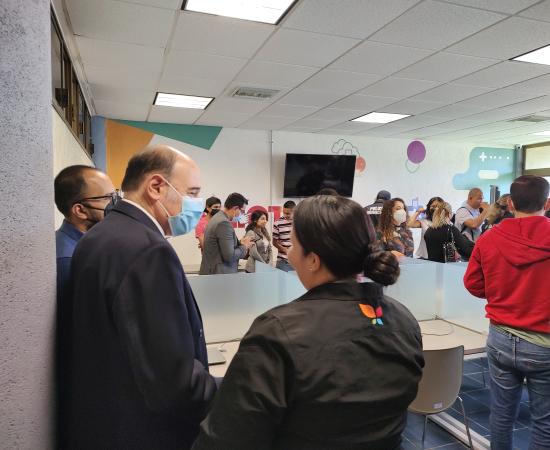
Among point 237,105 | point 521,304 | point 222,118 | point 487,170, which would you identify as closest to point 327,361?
point 521,304

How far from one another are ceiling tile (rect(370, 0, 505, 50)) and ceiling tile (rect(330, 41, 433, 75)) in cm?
10

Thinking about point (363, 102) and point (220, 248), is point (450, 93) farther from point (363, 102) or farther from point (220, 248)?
point (220, 248)

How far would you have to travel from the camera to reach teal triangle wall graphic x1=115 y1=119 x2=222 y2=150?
5.70 meters

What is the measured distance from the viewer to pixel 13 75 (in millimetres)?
723

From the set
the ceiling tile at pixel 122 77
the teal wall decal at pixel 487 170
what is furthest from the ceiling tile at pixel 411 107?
the teal wall decal at pixel 487 170

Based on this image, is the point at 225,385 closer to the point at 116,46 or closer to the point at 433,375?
the point at 433,375

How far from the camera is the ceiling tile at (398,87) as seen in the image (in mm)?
3760

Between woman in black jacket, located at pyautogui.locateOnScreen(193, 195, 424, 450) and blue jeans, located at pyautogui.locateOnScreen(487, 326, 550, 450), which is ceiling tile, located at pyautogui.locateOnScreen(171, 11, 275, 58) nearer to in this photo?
woman in black jacket, located at pyautogui.locateOnScreen(193, 195, 424, 450)

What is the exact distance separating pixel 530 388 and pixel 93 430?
1.87m

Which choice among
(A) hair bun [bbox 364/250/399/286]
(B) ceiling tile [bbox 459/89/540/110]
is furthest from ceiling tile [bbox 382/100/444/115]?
(A) hair bun [bbox 364/250/399/286]

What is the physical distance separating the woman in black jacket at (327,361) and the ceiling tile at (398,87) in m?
3.23

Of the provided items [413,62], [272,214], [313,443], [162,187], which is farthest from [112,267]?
[272,214]

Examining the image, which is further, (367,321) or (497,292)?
(497,292)

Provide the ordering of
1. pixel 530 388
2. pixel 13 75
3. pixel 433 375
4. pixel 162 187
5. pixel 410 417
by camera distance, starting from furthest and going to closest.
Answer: pixel 410 417, pixel 433 375, pixel 530 388, pixel 162 187, pixel 13 75
